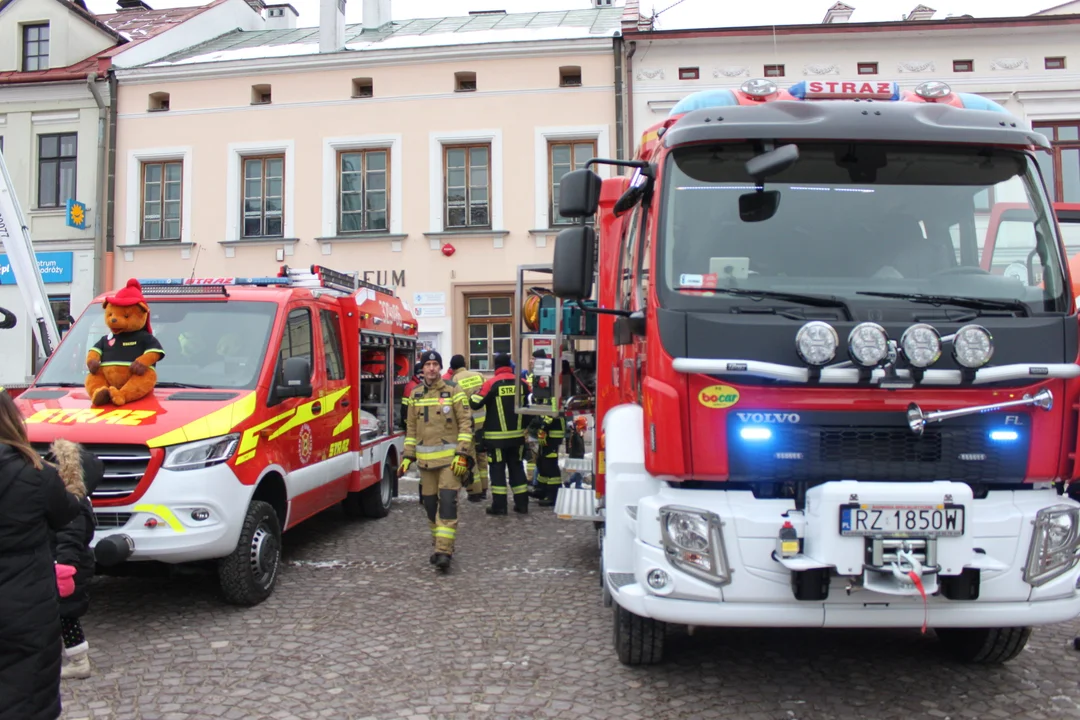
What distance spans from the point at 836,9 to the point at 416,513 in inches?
665

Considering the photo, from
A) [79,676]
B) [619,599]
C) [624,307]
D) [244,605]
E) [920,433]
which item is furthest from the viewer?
[244,605]

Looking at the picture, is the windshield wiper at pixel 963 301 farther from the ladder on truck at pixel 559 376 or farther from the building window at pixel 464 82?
the building window at pixel 464 82

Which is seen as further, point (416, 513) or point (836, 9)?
point (836, 9)

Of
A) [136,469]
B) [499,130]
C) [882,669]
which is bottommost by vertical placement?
[882,669]

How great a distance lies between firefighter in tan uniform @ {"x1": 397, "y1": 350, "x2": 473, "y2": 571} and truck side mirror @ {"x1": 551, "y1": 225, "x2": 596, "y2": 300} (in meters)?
2.74

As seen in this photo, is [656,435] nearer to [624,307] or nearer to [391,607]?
[624,307]

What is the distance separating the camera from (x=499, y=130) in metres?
18.4

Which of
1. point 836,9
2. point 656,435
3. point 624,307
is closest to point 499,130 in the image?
point 836,9

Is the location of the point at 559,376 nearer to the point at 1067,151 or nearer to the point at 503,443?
the point at 503,443

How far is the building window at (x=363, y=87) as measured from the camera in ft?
62.1

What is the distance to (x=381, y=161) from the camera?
18938 mm

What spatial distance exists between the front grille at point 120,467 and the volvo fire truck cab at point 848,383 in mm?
2843

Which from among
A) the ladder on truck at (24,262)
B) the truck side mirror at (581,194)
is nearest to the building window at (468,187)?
the ladder on truck at (24,262)

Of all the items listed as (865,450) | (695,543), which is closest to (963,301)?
(865,450)
